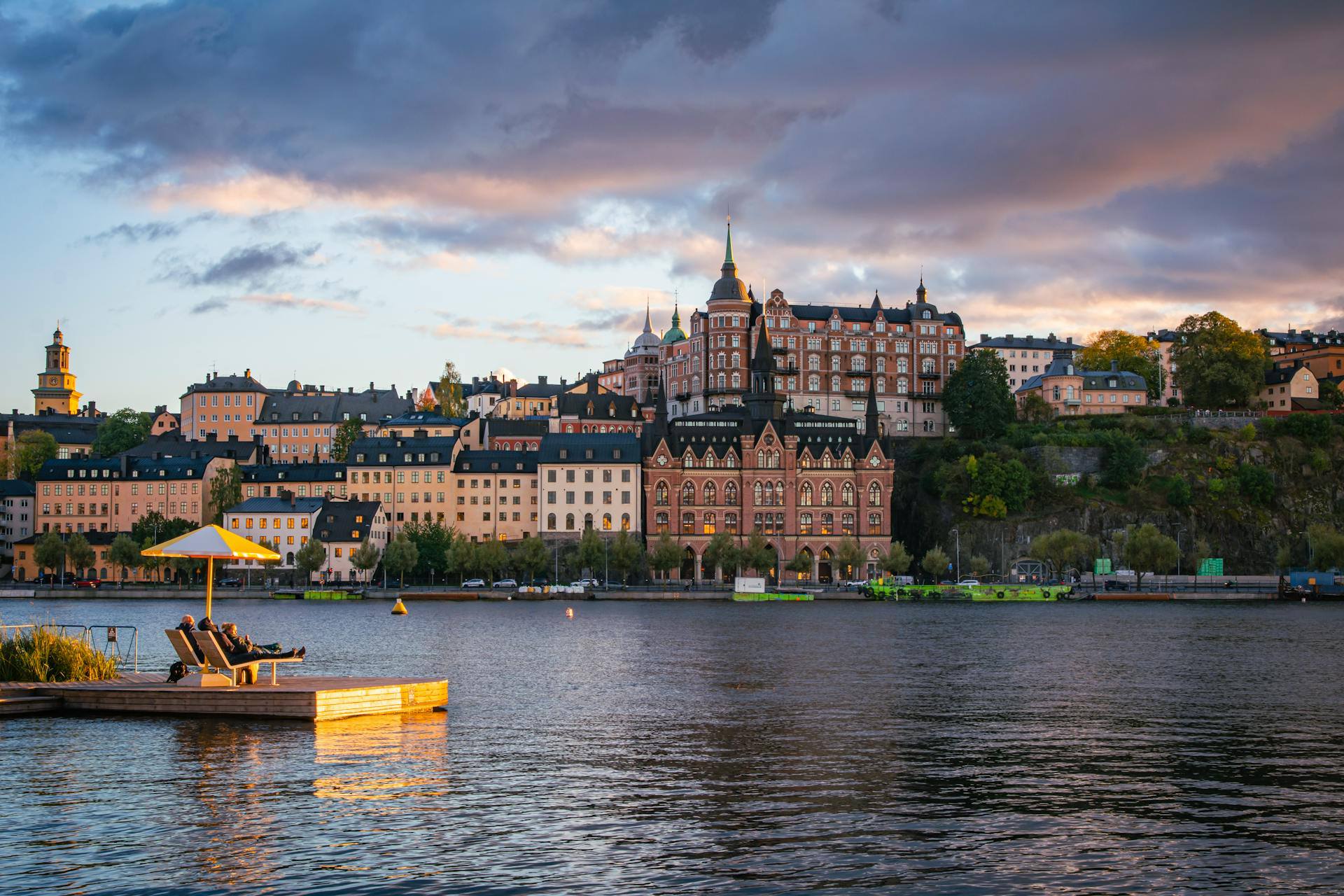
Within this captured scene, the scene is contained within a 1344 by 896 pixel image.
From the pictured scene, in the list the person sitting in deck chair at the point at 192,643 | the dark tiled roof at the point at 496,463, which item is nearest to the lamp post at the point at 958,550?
the dark tiled roof at the point at 496,463

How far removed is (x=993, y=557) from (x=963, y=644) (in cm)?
8910

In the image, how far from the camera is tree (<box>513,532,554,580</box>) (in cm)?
15825

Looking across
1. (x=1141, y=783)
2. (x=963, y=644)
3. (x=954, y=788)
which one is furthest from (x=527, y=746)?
(x=963, y=644)

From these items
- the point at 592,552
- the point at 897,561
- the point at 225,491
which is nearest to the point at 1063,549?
the point at 897,561

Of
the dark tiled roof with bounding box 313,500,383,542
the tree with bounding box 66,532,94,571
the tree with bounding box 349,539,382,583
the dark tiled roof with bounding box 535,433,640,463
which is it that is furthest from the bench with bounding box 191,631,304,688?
the tree with bounding box 66,532,94,571

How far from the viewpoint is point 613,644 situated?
3159 inches

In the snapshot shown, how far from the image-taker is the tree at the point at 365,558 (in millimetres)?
159000

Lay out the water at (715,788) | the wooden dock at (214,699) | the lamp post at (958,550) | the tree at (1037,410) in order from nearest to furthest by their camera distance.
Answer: the water at (715,788), the wooden dock at (214,699), the lamp post at (958,550), the tree at (1037,410)

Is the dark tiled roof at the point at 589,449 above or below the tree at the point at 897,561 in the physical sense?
above

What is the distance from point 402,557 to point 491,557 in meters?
9.70

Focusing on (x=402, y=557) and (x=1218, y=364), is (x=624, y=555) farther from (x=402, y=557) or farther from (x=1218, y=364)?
(x=1218, y=364)

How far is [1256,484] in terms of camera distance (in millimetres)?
168750

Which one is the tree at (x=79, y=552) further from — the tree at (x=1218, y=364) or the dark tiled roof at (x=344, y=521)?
the tree at (x=1218, y=364)

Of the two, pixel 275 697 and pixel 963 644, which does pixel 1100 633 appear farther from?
pixel 275 697
